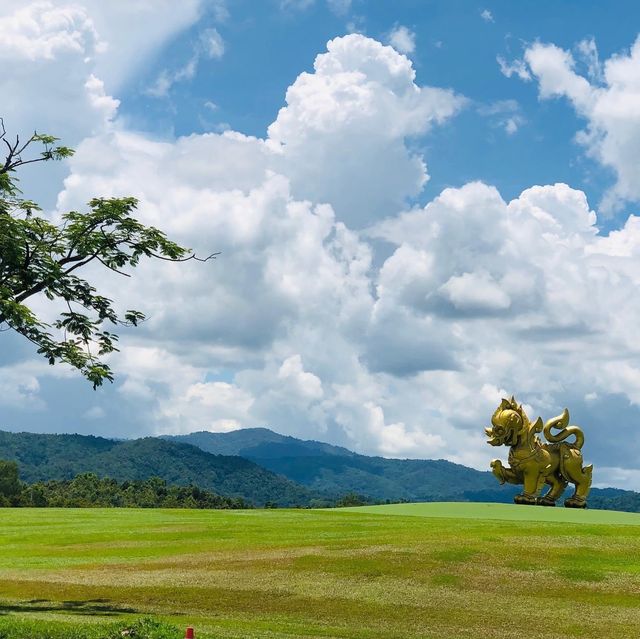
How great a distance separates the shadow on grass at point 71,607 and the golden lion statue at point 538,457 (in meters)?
38.7

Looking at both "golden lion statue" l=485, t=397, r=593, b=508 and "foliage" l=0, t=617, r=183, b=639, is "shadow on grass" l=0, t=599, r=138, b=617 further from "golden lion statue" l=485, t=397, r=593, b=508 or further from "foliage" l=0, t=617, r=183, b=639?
"golden lion statue" l=485, t=397, r=593, b=508

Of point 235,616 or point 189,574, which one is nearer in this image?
point 235,616

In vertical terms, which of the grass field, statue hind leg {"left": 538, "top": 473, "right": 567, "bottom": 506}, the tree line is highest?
A: statue hind leg {"left": 538, "top": 473, "right": 567, "bottom": 506}

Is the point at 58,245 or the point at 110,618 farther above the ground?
the point at 58,245

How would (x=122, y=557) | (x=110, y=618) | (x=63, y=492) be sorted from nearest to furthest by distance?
(x=110, y=618), (x=122, y=557), (x=63, y=492)

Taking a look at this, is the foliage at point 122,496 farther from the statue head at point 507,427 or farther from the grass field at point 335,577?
the grass field at point 335,577

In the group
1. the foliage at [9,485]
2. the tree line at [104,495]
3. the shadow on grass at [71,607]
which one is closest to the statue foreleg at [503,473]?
the shadow on grass at [71,607]

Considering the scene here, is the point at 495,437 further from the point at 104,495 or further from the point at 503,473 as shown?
the point at 104,495

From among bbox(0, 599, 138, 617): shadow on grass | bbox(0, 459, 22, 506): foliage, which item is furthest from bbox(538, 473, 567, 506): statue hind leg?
bbox(0, 459, 22, 506): foliage

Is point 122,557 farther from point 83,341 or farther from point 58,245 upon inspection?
point 58,245

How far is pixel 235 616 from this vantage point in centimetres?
3034

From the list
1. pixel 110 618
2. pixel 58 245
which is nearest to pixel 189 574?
pixel 110 618

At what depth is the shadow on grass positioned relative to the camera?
3011cm

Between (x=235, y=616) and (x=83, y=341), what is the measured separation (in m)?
12.2
